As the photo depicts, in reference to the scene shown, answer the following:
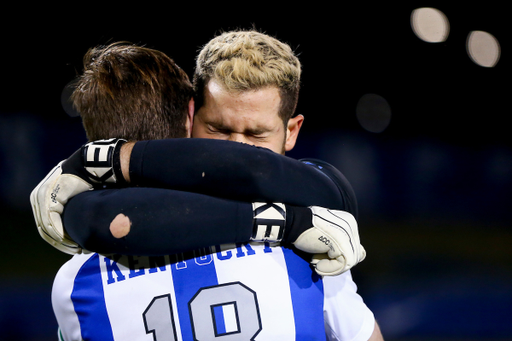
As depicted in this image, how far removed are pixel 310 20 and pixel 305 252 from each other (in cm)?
437

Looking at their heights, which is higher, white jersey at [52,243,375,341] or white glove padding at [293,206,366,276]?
white glove padding at [293,206,366,276]

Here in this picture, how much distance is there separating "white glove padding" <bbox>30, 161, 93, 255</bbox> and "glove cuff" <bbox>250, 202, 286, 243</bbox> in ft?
1.05

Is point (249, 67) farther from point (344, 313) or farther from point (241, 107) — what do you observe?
point (344, 313)

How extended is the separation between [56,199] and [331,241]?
50cm

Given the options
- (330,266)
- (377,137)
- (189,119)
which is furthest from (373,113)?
(330,266)

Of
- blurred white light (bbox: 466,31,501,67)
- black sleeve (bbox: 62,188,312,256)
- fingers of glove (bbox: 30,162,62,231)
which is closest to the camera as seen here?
black sleeve (bbox: 62,188,312,256)

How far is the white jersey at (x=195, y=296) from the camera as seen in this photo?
28.4 inches

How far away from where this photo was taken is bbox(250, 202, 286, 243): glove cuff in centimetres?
69

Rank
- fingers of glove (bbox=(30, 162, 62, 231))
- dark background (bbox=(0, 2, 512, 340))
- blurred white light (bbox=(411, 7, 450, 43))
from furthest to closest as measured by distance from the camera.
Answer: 1. blurred white light (bbox=(411, 7, 450, 43))
2. dark background (bbox=(0, 2, 512, 340))
3. fingers of glove (bbox=(30, 162, 62, 231))

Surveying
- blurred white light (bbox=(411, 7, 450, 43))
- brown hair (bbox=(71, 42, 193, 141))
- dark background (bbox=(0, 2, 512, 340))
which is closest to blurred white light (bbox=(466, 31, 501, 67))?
dark background (bbox=(0, 2, 512, 340))

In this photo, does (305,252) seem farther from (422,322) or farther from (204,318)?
(422,322)

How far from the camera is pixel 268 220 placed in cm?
69

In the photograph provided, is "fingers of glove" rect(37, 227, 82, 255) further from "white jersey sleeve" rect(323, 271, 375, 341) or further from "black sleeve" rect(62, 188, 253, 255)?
"white jersey sleeve" rect(323, 271, 375, 341)

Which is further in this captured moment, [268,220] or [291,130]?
[291,130]
